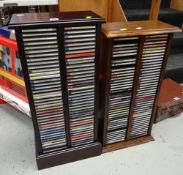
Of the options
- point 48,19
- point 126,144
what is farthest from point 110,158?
point 48,19

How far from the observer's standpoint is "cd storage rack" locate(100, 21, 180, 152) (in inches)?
46.1

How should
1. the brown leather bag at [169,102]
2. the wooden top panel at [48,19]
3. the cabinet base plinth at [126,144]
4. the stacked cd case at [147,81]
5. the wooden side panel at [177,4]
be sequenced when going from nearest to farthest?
1. the wooden top panel at [48,19]
2. the stacked cd case at [147,81]
3. the cabinet base plinth at [126,144]
4. the brown leather bag at [169,102]
5. the wooden side panel at [177,4]

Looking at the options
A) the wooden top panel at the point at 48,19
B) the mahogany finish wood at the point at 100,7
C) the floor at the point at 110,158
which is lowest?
the floor at the point at 110,158

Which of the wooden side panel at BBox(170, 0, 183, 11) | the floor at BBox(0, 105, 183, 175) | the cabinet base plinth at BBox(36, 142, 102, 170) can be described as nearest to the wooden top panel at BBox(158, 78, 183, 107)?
the floor at BBox(0, 105, 183, 175)

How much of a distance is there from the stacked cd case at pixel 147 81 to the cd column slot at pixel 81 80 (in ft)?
1.13

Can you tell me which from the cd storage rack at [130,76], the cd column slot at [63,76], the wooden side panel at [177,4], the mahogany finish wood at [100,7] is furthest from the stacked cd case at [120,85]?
the wooden side panel at [177,4]

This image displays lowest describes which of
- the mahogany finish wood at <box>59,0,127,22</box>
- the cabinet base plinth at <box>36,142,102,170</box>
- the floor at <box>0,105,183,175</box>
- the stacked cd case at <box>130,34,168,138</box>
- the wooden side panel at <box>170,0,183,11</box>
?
the floor at <box>0,105,183,175</box>

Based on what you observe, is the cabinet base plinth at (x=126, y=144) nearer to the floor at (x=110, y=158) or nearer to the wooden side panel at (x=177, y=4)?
the floor at (x=110, y=158)

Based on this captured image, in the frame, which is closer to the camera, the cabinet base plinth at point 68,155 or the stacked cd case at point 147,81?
the stacked cd case at point 147,81

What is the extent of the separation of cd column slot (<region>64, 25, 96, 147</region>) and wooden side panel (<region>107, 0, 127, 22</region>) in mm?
918

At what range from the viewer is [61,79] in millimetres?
1152

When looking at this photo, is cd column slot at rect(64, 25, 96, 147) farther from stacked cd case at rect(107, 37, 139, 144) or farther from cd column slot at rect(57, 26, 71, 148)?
stacked cd case at rect(107, 37, 139, 144)

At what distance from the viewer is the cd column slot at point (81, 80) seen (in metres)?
1.05

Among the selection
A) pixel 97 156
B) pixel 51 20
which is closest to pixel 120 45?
pixel 51 20
